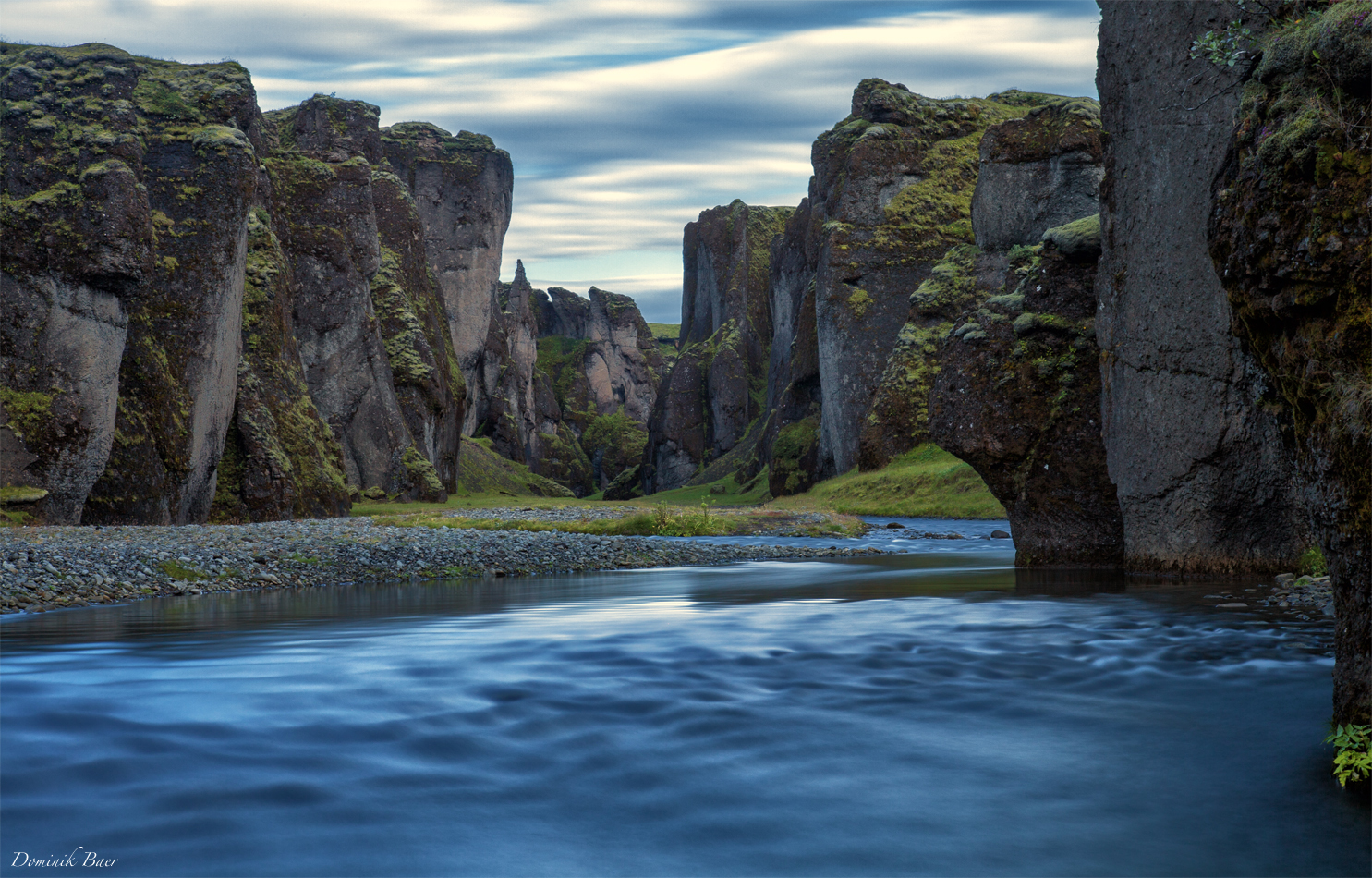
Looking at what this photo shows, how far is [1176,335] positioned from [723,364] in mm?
116696

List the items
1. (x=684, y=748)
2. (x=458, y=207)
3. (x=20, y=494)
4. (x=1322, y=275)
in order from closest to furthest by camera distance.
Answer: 1. (x=1322, y=275)
2. (x=684, y=748)
3. (x=20, y=494)
4. (x=458, y=207)

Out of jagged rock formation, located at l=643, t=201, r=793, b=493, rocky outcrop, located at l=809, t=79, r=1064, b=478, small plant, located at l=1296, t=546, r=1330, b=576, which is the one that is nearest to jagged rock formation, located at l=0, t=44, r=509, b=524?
small plant, located at l=1296, t=546, r=1330, b=576

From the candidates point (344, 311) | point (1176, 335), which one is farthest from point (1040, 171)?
point (344, 311)

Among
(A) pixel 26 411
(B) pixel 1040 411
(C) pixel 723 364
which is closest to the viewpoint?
(B) pixel 1040 411

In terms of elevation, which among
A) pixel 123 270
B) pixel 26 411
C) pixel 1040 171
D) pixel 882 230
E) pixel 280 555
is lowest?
pixel 280 555

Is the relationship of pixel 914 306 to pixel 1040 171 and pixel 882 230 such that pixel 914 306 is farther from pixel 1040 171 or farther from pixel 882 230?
pixel 1040 171

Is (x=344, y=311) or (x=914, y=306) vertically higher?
(x=914, y=306)

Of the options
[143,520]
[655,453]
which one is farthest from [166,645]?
[655,453]

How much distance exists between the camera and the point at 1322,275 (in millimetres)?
6277

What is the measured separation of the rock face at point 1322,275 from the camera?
608cm

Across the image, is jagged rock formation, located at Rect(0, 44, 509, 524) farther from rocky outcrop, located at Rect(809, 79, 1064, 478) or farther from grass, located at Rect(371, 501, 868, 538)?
rocky outcrop, located at Rect(809, 79, 1064, 478)

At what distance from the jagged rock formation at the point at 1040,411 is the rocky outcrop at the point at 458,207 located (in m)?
85.7

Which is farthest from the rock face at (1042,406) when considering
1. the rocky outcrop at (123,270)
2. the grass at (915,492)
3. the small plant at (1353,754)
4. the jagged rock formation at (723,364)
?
the jagged rock formation at (723,364)

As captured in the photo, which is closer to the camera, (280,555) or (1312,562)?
(1312,562)
